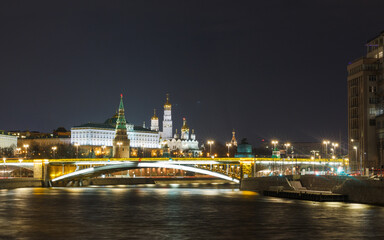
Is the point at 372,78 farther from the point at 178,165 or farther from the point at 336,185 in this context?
the point at 336,185

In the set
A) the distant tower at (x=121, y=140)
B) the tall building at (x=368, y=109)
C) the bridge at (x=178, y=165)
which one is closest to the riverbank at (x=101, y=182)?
the bridge at (x=178, y=165)

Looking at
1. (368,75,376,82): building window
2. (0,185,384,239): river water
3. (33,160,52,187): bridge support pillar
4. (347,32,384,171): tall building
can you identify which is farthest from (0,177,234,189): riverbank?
(0,185,384,239): river water

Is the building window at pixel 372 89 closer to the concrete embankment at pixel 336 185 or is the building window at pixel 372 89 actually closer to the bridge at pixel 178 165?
the bridge at pixel 178 165

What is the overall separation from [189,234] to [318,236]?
662cm

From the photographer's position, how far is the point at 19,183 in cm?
9044

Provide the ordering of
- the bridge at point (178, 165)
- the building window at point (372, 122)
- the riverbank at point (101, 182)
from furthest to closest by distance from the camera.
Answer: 1. the building window at point (372, 122)
2. the riverbank at point (101, 182)
3. the bridge at point (178, 165)

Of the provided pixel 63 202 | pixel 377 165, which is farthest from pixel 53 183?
pixel 377 165

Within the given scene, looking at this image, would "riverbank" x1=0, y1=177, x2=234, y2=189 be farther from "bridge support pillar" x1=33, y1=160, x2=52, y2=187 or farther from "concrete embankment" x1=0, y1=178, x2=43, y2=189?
"bridge support pillar" x1=33, y1=160, x2=52, y2=187

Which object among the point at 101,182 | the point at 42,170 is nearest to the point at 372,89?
the point at 42,170

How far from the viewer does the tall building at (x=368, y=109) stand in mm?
91688

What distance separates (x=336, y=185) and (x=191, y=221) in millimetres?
22112

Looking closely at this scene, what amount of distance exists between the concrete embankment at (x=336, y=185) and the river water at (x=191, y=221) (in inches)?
74.9

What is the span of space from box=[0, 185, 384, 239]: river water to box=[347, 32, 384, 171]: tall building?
40.1 m

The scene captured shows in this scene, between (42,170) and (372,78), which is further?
(42,170)
